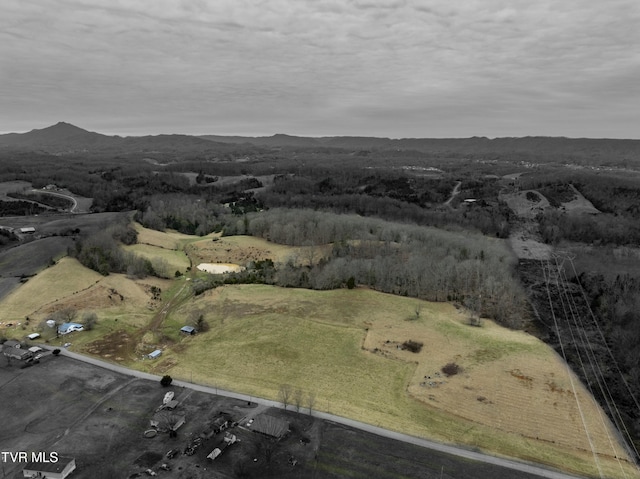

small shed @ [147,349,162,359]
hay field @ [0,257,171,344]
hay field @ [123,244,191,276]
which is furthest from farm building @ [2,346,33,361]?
hay field @ [123,244,191,276]

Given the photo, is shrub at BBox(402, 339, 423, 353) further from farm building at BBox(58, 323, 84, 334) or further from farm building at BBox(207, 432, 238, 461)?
farm building at BBox(58, 323, 84, 334)

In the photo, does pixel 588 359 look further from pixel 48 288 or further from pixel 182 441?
pixel 48 288

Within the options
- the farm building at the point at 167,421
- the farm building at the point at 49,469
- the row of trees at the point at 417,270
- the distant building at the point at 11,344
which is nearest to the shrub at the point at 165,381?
the farm building at the point at 167,421

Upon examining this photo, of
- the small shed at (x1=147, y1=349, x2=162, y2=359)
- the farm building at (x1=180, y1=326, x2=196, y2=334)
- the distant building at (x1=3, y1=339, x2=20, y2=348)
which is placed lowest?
the small shed at (x1=147, y1=349, x2=162, y2=359)

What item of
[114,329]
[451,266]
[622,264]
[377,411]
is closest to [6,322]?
[114,329]

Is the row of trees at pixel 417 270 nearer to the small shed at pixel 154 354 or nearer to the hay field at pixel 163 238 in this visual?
the small shed at pixel 154 354
